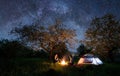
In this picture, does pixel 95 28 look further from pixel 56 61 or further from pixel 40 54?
pixel 40 54

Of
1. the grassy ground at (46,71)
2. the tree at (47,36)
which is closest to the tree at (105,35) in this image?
the tree at (47,36)

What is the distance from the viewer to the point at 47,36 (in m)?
46.9

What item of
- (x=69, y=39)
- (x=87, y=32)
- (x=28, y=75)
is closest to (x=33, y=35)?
(x=69, y=39)

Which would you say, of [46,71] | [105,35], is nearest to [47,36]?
[105,35]

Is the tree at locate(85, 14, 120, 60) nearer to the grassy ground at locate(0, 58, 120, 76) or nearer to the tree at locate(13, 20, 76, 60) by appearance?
the tree at locate(13, 20, 76, 60)

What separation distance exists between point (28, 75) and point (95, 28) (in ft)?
106

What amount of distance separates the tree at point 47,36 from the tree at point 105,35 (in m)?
4.39

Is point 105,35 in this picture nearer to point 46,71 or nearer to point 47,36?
point 47,36

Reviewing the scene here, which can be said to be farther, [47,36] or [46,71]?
[47,36]

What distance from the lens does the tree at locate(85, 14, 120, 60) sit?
158 feet

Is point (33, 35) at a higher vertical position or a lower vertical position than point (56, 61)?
higher

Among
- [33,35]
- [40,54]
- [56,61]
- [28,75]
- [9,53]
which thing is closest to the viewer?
[28,75]

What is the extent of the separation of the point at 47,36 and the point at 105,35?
10.9 m

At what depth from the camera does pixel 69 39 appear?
48688mm
